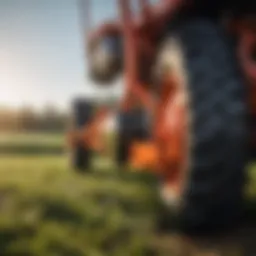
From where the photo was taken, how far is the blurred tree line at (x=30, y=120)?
1665mm

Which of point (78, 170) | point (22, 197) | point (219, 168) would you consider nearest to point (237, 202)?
point (219, 168)

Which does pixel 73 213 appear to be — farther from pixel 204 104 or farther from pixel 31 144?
pixel 31 144

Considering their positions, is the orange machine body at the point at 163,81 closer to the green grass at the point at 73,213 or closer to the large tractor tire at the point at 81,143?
the green grass at the point at 73,213

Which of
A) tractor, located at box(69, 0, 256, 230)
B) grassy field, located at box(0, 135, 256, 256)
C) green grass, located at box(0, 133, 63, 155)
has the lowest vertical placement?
grassy field, located at box(0, 135, 256, 256)

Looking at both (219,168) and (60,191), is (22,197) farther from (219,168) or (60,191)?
Result: (219,168)

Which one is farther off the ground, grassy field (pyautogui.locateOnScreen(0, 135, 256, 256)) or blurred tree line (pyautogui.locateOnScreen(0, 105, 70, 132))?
blurred tree line (pyautogui.locateOnScreen(0, 105, 70, 132))

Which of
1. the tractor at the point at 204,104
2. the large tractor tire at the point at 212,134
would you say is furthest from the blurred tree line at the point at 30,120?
the large tractor tire at the point at 212,134

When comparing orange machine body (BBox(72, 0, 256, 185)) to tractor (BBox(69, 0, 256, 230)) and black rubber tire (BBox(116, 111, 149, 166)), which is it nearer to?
tractor (BBox(69, 0, 256, 230))

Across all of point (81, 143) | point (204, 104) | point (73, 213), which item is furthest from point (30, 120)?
point (204, 104)

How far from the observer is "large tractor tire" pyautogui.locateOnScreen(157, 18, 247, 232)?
871 mm

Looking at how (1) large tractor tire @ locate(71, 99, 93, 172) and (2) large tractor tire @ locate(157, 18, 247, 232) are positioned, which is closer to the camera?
(2) large tractor tire @ locate(157, 18, 247, 232)

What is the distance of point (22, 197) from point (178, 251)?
1.47 ft

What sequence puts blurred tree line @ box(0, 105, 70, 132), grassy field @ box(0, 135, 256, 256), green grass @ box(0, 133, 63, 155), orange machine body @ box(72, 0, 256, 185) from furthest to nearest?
green grass @ box(0, 133, 63, 155)
blurred tree line @ box(0, 105, 70, 132)
orange machine body @ box(72, 0, 256, 185)
grassy field @ box(0, 135, 256, 256)

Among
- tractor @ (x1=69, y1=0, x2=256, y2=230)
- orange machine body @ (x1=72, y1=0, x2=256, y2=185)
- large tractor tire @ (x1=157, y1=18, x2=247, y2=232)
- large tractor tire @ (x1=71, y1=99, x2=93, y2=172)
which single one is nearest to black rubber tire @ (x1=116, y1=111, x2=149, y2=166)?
large tractor tire @ (x1=71, y1=99, x2=93, y2=172)
